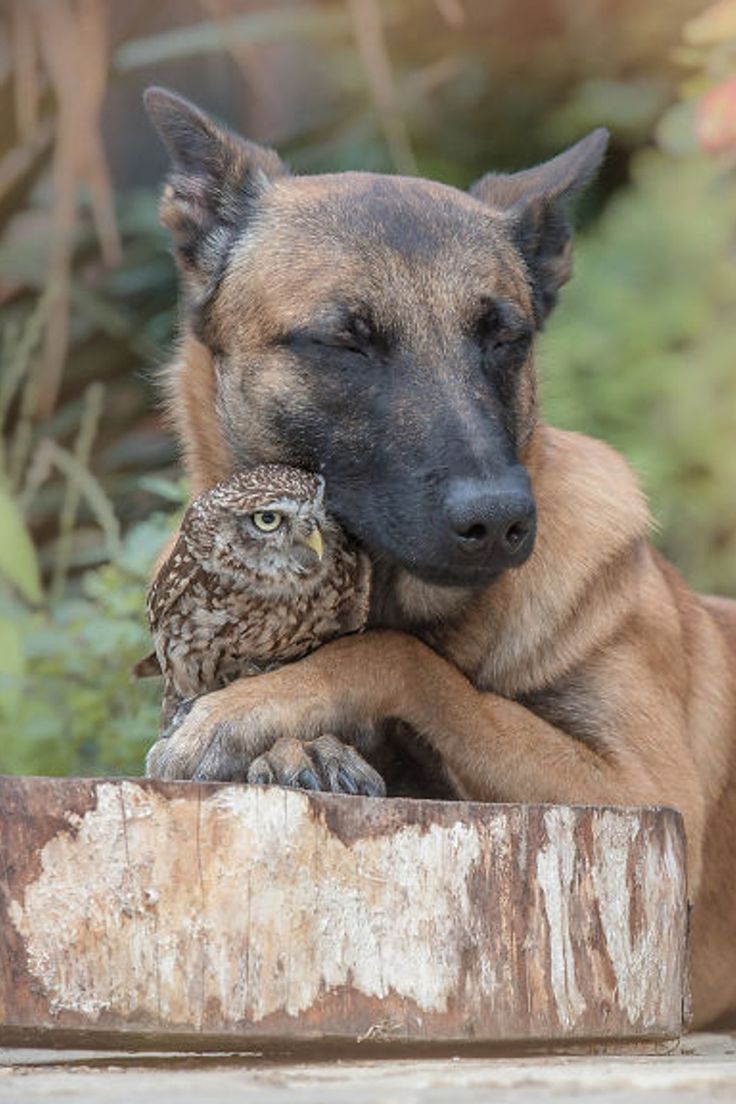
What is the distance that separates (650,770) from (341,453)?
0.87m

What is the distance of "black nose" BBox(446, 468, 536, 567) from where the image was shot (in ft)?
10.5

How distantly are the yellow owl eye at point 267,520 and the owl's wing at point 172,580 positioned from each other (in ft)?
0.48

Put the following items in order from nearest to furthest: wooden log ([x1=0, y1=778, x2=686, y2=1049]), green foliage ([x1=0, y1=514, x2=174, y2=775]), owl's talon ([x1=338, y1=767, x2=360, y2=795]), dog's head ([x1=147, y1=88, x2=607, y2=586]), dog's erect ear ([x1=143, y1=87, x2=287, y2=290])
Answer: wooden log ([x1=0, y1=778, x2=686, y2=1049]) → owl's talon ([x1=338, y1=767, x2=360, y2=795]) → dog's head ([x1=147, y1=88, x2=607, y2=586]) → dog's erect ear ([x1=143, y1=87, x2=287, y2=290]) → green foliage ([x1=0, y1=514, x2=174, y2=775])

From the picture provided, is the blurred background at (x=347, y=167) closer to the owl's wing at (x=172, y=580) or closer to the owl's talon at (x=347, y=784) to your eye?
the owl's wing at (x=172, y=580)

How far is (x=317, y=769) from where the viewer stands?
123 inches

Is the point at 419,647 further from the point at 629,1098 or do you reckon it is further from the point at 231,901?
the point at 629,1098

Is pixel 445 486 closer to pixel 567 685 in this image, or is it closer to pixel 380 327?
pixel 380 327

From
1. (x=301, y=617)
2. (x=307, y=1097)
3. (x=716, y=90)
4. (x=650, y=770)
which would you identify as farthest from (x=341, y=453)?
(x=716, y=90)

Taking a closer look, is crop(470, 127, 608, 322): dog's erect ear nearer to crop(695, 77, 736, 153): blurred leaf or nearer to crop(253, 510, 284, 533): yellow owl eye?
crop(253, 510, 284, 533): yellow owl eye

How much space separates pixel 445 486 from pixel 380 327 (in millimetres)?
408

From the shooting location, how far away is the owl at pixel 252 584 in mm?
3299

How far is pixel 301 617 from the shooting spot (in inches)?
133

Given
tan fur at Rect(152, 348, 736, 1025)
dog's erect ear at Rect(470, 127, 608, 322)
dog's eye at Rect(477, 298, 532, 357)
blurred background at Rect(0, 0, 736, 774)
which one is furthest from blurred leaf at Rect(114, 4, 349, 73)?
dog's eye at Rect(477, 298, 532, 357)

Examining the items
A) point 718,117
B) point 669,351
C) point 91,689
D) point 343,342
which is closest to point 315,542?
point 343,342
